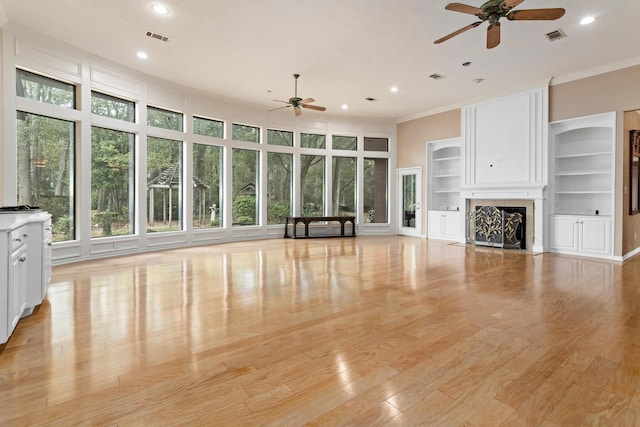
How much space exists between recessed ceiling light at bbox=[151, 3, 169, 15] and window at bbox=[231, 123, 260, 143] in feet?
13.9

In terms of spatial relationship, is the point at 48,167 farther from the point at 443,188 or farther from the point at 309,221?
the point at 443,188

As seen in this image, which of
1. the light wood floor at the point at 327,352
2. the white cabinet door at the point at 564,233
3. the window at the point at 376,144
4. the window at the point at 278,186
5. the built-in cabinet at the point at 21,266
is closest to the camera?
the light wood floor at the point at 327,352

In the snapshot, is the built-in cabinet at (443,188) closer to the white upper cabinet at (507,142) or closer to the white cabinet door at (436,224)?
the white cabinet door at (436,224)

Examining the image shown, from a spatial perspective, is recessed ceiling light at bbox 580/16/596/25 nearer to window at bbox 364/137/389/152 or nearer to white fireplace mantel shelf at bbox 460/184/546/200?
white fireplace mantel shelf at bbox 460/184/546/200

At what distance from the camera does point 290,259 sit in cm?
624

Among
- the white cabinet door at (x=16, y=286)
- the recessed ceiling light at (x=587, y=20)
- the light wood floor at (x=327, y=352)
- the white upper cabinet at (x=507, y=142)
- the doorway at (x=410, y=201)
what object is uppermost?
the recessed ceiling light at (x=587, y=20)

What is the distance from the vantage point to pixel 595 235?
658 centimetres

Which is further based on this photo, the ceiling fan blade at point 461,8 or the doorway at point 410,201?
the doorway at point 410,201

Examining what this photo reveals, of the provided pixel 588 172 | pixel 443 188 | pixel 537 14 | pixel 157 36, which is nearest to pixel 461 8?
pixel 537 14

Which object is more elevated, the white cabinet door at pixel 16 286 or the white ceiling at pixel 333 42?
the white ceiling at pixel 333 42

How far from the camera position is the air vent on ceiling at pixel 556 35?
509cm

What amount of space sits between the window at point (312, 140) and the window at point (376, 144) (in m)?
1.36

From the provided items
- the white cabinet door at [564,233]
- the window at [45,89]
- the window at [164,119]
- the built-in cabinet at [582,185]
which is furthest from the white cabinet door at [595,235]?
the window at [45,89]

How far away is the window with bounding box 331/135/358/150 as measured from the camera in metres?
10.5
